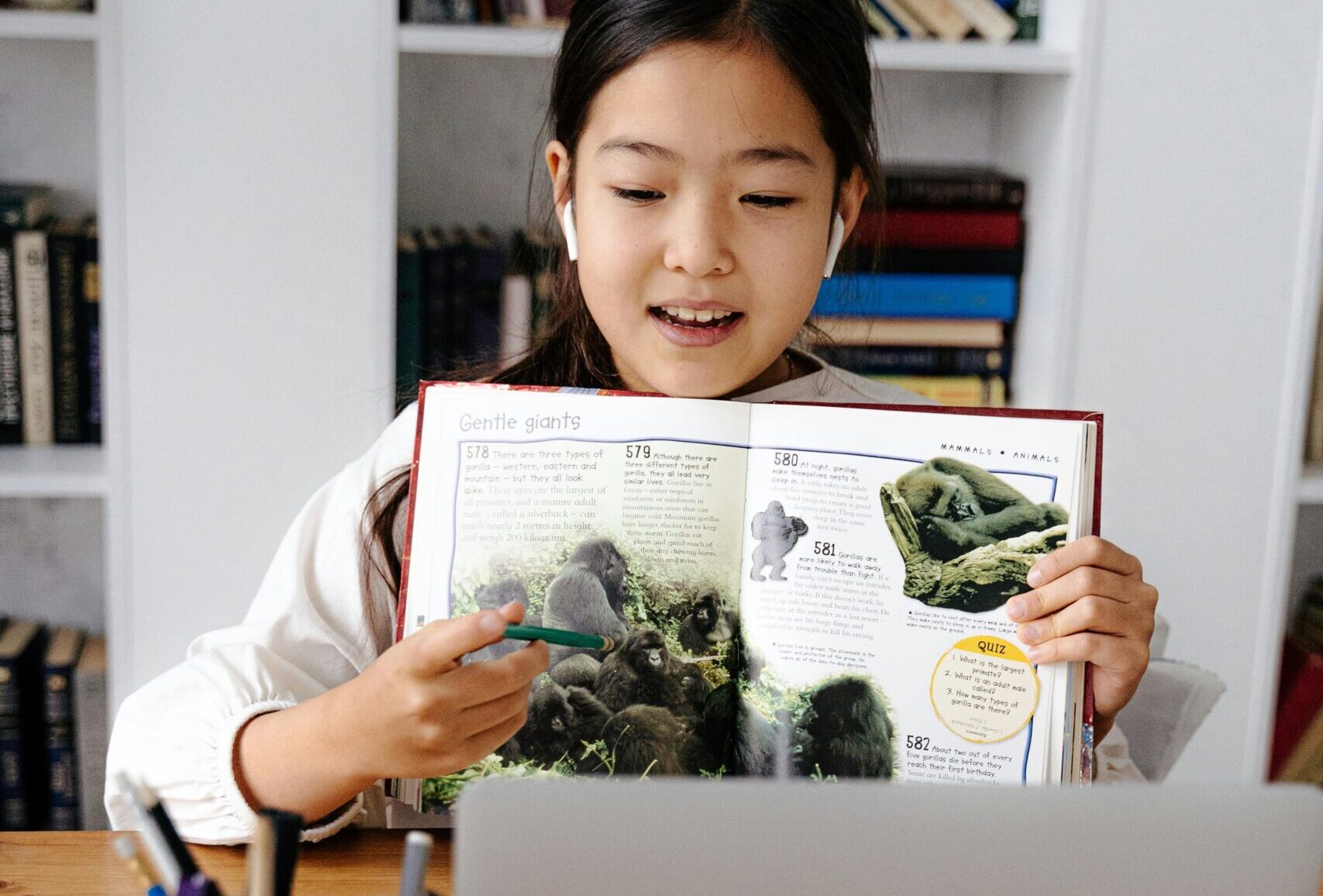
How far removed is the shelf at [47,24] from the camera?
140 centimetres

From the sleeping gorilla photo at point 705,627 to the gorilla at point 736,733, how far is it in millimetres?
26

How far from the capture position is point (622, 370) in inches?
40.6

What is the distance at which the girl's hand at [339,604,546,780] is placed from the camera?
688mm

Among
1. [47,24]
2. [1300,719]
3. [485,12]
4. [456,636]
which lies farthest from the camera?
[1300,719]

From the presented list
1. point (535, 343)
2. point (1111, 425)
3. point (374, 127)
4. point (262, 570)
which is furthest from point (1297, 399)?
point (262, 570)

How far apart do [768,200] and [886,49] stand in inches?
27.2

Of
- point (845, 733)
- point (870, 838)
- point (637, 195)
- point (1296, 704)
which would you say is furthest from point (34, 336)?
point (1296, 704)

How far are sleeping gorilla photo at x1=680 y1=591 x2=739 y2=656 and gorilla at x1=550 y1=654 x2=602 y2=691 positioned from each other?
0.19 feet

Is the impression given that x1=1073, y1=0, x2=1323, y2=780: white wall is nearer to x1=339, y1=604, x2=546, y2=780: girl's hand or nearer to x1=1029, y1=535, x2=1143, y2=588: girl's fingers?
x1=1029, y1=535, x2=1143, y2=588: girl's fingers

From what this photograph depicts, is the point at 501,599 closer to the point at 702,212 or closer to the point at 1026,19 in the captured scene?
the point at 702,212

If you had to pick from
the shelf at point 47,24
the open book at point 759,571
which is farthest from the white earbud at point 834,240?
the shelf at point 47,24

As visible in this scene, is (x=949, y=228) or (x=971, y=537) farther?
(x=949, y=228)

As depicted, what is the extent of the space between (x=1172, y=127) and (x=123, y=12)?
1.21 m

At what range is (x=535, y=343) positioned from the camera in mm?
1131
